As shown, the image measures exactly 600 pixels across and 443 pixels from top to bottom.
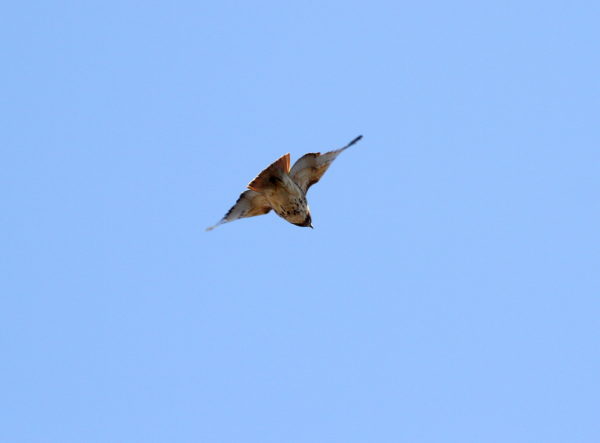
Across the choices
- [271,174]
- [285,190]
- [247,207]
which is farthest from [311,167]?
[247,207]

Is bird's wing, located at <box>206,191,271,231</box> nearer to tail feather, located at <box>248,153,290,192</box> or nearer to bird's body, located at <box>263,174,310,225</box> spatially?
bird's body, located at <box>263,174,310,225</box>

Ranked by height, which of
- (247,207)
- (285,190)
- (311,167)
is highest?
(311,167)

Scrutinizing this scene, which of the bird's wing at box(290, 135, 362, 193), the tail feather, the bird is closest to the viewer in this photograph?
the tail feather

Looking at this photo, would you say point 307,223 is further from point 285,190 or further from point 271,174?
point 271,174

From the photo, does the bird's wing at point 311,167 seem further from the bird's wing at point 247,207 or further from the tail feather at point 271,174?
the bird's wing at point 247,207

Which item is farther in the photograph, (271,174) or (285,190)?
(285,190)

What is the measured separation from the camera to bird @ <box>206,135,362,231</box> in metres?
24.8

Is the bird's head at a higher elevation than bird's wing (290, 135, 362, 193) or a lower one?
lower

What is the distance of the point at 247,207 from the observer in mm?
26047

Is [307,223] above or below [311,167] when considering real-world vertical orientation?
below

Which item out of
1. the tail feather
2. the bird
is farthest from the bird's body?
the tail feather

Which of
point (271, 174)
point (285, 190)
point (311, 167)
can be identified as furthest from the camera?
point (311, 167)

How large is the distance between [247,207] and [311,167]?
→ 1703 millimetres

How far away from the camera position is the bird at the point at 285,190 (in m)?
24.8
